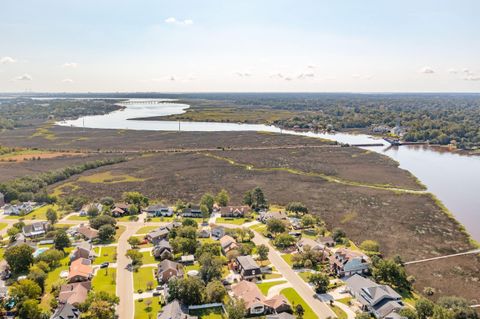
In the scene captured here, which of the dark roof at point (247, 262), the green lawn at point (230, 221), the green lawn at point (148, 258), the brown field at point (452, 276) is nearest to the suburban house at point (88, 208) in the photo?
the green lawn at point (148, 258)

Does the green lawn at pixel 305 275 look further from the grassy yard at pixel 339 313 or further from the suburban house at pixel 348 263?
the grassy yard at pixel 339 313

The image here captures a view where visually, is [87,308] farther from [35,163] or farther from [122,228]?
[35,163]

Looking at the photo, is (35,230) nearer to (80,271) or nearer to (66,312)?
(80,271)

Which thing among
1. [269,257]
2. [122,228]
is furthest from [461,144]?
[122,228]

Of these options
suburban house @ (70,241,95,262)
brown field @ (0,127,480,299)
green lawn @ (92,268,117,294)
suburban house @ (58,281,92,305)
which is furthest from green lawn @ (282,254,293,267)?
suburban house @ (70,241,95,262)

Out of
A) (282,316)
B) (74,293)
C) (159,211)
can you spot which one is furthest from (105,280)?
(159,211)

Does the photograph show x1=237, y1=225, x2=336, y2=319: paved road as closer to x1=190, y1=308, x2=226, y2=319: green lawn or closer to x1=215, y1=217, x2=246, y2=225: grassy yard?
x1=215, y1=217, x2=246, y2=225: grassy yard
